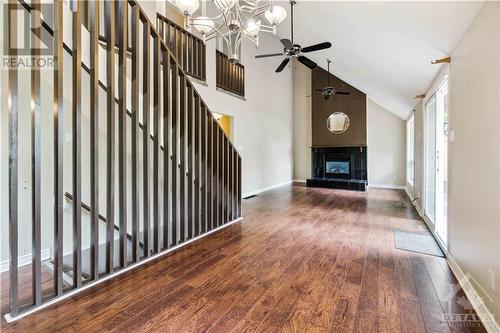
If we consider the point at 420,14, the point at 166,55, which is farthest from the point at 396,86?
the point at 166,55

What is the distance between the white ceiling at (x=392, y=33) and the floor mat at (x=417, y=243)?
219 cm

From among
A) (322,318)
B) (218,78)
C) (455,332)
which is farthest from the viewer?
(218,78)

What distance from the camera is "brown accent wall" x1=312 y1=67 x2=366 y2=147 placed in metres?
8.17

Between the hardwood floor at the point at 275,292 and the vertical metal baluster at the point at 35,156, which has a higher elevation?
the vertical metal baluster at the point at 35,156

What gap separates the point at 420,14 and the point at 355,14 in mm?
946

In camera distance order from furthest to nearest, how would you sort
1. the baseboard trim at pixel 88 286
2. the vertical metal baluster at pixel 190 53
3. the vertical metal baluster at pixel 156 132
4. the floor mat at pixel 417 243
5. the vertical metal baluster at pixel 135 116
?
the vertical metal baluster at pixel 190 53, the floor mat at pixel 417 243, the vertical metal baluster at pixel 156 132, the vertical metal baluster at pixel 135 116, the baseboard trim at pixel 88 286

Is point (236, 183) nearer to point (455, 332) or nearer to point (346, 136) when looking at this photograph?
point (455, 332)

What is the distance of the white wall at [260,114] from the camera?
5898 millimetres

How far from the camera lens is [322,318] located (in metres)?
1.71

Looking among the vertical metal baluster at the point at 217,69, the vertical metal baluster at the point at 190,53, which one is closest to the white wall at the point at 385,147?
the vertical metal baluster at the point at 217,69

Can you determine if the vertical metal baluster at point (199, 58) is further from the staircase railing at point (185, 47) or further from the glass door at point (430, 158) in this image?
the glass door at point (430, 158)

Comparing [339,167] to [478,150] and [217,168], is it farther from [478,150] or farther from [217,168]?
[478,150]

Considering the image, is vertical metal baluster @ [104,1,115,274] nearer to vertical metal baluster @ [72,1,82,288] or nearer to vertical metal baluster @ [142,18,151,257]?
Result: vertical metal baluster @ [72,1,82,288]

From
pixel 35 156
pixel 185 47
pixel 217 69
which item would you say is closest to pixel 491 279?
pixel 35 156
